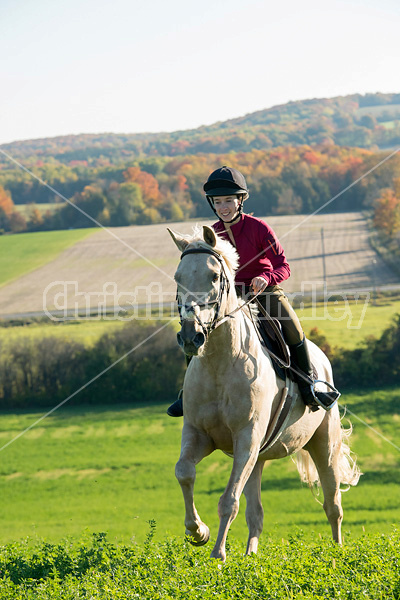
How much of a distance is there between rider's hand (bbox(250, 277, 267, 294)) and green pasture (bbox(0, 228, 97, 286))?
47.4 metres

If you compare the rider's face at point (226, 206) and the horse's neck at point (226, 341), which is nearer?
the horse's neck at point (226, 341)

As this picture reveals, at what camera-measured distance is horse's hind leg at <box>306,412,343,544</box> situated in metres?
8.98

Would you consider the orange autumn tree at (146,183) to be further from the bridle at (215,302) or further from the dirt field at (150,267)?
the bridle at (215,302)

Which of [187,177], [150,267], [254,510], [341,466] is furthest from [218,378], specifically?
[187,177]

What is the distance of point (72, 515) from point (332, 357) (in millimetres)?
16405

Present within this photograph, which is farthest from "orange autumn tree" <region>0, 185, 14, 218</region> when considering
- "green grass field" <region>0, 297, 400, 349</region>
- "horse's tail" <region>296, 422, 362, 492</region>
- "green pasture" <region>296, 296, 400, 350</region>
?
"horse's tail" <region>296, 422, 362, 492</region>

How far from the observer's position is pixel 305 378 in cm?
791

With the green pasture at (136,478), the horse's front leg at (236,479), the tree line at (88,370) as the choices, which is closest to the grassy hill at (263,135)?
the tree line at (88,370)

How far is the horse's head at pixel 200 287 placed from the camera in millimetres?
5723

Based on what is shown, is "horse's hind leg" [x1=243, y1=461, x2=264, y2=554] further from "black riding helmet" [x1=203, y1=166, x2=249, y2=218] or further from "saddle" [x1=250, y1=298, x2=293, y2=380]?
"black riding helmet" [x1=203, y1=166, x2=249, y2=218]

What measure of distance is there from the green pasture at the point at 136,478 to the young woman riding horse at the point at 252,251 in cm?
1213

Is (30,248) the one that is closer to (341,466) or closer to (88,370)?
(88,370)

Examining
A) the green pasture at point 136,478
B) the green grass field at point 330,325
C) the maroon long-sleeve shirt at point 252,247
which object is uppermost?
the maroon long-sleeve shirt at point 252,247

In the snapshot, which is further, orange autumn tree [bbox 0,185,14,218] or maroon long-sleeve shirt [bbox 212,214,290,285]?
orange autumn tree [bbox 0,185,14,218]
